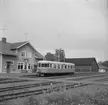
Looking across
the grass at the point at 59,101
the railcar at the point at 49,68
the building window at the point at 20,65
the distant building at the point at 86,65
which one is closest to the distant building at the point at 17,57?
the building window at the point at 20,65

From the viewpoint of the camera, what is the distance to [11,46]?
132 ft

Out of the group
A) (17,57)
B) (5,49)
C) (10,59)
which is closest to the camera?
(10,59)

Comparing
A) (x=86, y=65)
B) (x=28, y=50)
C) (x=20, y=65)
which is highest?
(x=28, y=50)

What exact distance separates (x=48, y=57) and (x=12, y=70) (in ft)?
237

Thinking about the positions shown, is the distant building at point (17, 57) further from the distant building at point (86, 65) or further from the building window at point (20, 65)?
the distant building at point (86, 65)

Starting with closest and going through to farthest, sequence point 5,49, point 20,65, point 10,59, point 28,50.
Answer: point 10,59, point 5,49, point 20,65, point 28,50

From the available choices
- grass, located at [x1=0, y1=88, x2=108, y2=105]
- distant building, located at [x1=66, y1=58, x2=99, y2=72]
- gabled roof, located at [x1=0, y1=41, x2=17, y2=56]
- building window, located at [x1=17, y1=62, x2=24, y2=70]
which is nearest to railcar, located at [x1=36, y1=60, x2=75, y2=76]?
gabled roof, located at [x1=0, y1=41, x2=17, y2=56]

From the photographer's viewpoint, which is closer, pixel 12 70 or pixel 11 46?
pixel 12 70

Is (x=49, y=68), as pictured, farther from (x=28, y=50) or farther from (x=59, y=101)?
(x=59, y=101)

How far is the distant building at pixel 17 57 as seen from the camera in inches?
1388

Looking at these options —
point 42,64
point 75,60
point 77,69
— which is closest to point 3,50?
point 42,64

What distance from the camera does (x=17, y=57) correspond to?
38.4m

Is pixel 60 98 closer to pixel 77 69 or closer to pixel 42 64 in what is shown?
pixel 42 64

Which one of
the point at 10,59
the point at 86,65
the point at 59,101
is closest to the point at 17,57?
the point at 10,59
